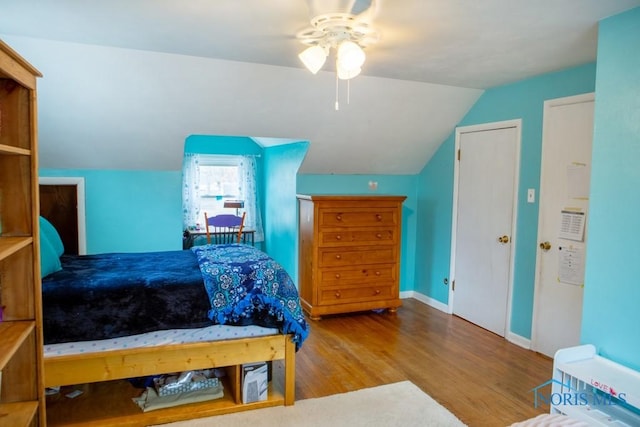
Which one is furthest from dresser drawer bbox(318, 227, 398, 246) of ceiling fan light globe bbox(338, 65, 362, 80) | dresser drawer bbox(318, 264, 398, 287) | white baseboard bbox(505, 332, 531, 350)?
ceiling fan light globe bbox(338, 65, 362, 80)

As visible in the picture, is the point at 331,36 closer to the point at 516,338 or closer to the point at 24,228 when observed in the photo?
the point at 24,228

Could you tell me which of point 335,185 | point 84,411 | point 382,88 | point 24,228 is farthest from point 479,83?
point 84,411

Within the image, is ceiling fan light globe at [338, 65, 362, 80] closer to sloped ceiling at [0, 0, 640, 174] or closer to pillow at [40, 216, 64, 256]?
sloped ceiling at [0, 0, 640, 174]

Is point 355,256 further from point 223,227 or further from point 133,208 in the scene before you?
point 223,227

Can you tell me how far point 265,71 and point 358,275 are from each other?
6.86 feet

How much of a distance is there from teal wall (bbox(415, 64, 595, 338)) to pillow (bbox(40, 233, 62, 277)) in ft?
11.2

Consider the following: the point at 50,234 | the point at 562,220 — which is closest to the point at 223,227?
the point at 50,234

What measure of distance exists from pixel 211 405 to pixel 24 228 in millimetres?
1477

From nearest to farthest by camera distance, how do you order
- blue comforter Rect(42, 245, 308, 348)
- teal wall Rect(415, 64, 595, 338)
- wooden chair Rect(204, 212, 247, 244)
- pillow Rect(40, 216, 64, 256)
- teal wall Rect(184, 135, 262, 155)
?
blue comforter Rect(42, 245, 308, 348), pillow Rect(40, 216, 64, 256), teal wall Rect(415, 64, 595, 338), wooden chair Rect(204, 212, 247, 244), teal wall Rect(184, 135, 262, 155)

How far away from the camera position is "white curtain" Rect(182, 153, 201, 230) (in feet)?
19.8

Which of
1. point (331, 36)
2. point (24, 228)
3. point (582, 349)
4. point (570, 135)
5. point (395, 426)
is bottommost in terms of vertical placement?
point (395, 426)

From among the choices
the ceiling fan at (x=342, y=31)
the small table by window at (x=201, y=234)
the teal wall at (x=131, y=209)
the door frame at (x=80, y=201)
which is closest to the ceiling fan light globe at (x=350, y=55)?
the ceiling fan at (x=342, y=31)

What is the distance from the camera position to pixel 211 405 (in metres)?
2.58

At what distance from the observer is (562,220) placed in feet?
10.9
